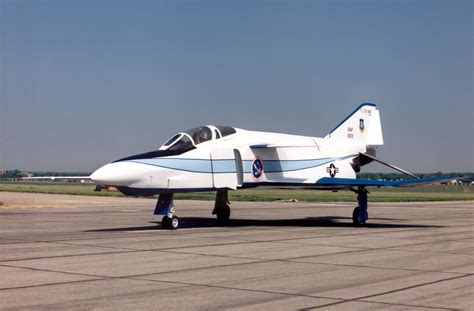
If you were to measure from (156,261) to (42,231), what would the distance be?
25.4 ft

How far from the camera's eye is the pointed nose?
1700 cm

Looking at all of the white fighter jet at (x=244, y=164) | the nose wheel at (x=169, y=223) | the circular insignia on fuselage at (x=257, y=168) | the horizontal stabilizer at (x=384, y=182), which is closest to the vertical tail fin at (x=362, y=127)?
the white fighter jet at (x=244, y=164)

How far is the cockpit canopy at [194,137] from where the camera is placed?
1975cm

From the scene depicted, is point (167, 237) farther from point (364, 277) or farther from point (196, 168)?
point (364, 277)

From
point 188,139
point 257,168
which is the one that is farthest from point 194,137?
point 257,168

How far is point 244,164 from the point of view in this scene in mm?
21453

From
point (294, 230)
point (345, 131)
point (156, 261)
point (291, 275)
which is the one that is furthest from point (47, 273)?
point (345, 131)

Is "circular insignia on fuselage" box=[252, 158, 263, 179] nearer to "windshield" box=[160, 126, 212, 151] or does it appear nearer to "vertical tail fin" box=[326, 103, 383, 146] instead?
"windshield" box=[160, 126, 212, 151]

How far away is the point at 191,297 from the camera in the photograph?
8500mm

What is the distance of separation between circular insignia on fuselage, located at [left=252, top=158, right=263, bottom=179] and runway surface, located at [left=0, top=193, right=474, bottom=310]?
3.33m

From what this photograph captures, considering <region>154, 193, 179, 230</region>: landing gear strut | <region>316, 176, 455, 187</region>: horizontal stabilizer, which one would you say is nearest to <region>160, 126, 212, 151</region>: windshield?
<region>154, 193, 179, 230</region>: landing gear strut

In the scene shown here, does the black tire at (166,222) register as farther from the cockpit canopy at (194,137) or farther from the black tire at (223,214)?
the black tire at (223,214)

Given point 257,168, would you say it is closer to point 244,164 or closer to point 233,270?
point 244,164

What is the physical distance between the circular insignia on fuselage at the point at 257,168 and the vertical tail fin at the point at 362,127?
6.35 m
